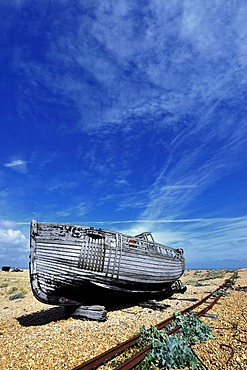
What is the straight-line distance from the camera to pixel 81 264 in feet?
29.5

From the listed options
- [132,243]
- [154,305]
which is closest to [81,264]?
[132,243]

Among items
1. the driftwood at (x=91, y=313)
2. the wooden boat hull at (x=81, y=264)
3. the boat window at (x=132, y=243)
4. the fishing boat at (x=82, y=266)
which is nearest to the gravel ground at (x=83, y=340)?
the driftwood at (x=91, y=313)

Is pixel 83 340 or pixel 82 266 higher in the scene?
pixel 82 266

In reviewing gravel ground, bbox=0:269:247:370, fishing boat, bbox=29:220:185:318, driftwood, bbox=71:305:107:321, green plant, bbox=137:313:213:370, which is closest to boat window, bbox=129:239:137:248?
fishing boat, bbox=29:220:185:318

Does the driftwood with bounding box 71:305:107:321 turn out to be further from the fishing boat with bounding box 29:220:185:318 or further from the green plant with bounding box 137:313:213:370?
the green plant with bounding box 137:313:213:370

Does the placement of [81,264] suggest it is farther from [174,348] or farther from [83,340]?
[174,348]

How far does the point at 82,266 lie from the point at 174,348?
4613mm

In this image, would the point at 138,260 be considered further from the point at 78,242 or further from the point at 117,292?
the point at 78,242

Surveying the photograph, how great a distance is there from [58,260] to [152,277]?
5.03 meters

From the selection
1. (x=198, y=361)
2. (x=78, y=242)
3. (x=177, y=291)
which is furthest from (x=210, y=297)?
(x=198, y=361)

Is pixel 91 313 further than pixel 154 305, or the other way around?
pixel 154 305

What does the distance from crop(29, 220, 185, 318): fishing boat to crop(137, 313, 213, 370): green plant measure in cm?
325

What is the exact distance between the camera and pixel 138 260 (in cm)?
1085

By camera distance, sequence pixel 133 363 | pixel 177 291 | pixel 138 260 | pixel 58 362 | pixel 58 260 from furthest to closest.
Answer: pixel 177 291 < pixel 138 260 < pixel 58 260 < pixel 58 362 < pixel 133 363
